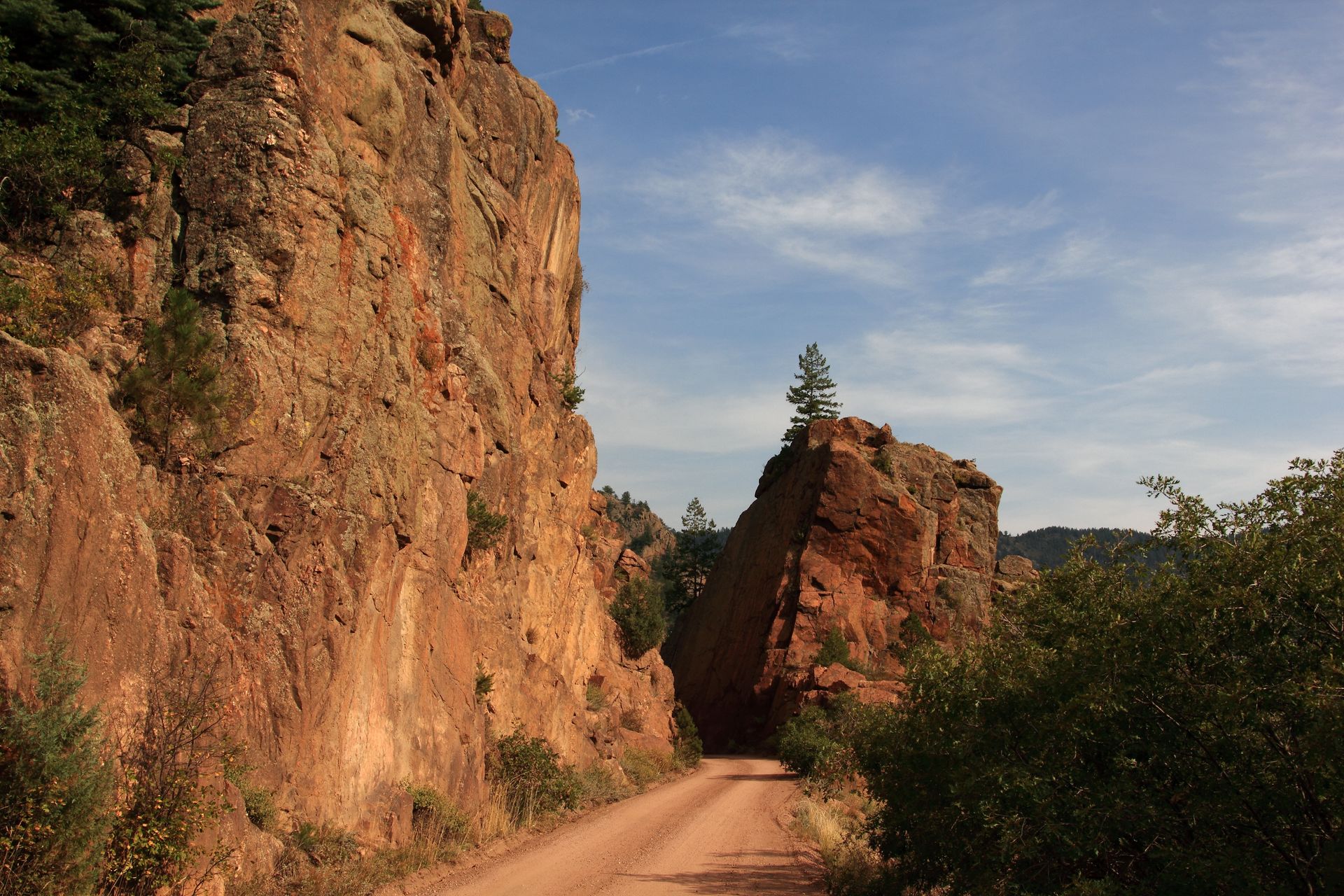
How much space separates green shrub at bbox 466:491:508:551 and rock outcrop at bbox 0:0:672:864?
402mm

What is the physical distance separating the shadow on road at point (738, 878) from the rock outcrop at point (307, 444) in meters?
4.33

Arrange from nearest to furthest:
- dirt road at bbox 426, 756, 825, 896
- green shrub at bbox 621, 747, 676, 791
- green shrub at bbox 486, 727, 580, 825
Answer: dirt road at bbox 426, 756, 825, 896
green shrub at bbox 486, 727, 580, 825
green shrub at bbox 621, 747, 676, 791

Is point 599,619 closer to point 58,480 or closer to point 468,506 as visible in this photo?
point 468,506

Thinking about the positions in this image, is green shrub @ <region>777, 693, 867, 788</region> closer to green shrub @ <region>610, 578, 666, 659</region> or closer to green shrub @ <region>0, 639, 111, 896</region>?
green shrub @ <region>610, 578, 666, 659</region>

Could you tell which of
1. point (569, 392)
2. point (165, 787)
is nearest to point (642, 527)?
point (569, 392)

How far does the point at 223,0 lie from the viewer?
19.5m

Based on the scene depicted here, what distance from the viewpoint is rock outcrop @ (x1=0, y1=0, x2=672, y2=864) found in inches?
385

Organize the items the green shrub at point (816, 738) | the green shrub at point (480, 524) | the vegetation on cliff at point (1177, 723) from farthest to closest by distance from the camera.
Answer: the green shrub at point (816, 738)
the green shrub at point (480, 524)
the vegetation on cliff at point (1177, 723)

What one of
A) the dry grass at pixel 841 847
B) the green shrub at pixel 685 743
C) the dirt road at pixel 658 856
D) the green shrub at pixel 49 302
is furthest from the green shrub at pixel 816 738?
the green shrub at pixel 49 302

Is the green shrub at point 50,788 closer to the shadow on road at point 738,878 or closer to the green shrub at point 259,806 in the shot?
the green shrub at point 259,806

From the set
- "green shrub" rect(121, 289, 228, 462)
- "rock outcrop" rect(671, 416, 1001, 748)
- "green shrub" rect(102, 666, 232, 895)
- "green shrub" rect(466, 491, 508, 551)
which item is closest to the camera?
"green shrub" rect(102, 666, 232, 895)

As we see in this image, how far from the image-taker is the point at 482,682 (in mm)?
21484

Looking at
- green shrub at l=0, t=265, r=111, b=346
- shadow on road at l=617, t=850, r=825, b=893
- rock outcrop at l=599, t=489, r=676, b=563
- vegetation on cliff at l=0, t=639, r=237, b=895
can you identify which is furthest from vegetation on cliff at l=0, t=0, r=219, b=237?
rock outcrop at l=599, t=489, r=676, b=563

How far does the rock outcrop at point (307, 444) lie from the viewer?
9.79 m
